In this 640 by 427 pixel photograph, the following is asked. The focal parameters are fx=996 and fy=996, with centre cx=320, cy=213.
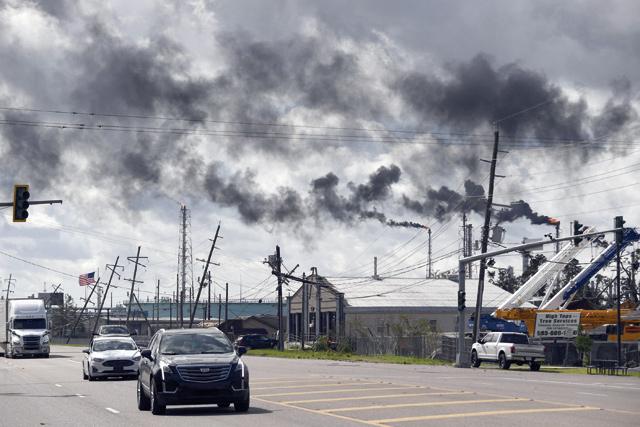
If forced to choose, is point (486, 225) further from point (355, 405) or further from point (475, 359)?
point (355, 405)

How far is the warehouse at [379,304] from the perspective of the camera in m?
92.8

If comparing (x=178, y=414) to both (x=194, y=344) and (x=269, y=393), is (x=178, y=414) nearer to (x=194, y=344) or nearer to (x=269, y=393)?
(x=194, y=344)

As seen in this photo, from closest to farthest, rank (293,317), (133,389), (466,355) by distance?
(133,389) < (466,355) < (293,317)

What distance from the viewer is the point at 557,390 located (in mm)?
27797

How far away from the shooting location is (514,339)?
48.2 m

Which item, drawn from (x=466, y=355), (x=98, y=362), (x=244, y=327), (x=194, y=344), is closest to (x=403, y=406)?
(x=194, y=344)

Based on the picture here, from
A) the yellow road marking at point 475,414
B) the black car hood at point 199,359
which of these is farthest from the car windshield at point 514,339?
the black car hood at point 199,359

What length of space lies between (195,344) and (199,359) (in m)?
1.00

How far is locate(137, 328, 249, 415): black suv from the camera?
19281 millimetres

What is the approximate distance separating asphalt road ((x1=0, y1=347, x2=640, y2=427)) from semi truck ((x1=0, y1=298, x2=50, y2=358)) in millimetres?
29553

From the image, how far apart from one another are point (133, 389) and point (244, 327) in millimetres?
95945

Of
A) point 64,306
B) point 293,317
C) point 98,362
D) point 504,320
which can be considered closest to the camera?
point 98,362

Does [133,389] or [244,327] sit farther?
[244,327]

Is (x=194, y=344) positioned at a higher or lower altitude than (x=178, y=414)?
higher
